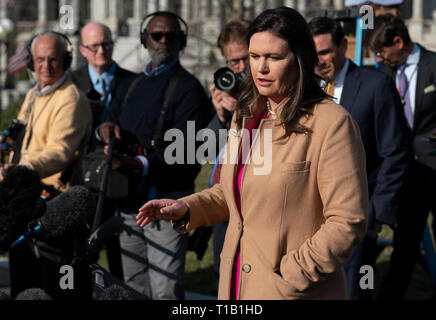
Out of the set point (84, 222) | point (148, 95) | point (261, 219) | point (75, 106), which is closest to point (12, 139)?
point (75, 106)

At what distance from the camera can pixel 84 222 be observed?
4008 millimetres

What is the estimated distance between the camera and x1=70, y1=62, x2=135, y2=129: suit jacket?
6.01 m

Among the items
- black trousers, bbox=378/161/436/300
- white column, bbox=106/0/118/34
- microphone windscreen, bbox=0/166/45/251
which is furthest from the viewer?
white column, bbox=106/0/118/34

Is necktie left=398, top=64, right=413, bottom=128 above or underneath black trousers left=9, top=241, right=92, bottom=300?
above

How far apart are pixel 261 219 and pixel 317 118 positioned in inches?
17.8

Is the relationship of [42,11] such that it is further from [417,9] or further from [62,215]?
[62,215]

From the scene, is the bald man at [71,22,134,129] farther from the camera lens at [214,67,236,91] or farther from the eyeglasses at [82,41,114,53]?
the camera lens at [214,67,236,91]

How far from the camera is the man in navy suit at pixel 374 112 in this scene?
4633mm

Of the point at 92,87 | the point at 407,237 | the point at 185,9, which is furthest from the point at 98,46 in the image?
the point at 185,9

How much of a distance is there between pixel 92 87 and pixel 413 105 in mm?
2790

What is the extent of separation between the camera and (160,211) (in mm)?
2979

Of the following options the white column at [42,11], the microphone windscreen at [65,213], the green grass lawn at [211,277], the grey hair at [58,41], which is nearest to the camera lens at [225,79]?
the microphone windscreen at [65,213]

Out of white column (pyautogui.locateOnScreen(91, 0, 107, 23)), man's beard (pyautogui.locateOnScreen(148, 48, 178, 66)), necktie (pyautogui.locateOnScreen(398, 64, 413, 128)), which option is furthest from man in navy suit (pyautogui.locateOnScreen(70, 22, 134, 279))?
white column (pyautogui.locateOnScreen(91, 0, 107, 23))
